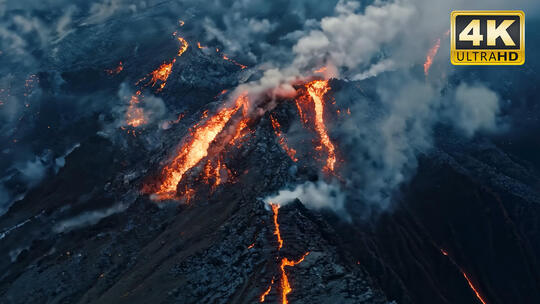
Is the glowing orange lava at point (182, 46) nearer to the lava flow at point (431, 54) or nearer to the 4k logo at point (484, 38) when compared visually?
the lava flow at point (431, 54)

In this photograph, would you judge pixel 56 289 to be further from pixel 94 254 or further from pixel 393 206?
pixel 393 206

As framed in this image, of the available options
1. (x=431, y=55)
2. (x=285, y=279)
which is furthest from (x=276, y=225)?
(x=431, y=55)

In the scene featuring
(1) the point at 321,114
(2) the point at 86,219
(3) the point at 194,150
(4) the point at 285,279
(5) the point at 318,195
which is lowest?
(5) the point at 318,195

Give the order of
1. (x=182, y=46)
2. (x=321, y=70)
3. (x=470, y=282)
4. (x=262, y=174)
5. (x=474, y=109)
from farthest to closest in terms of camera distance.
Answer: (x=182, y=46) → (x=474, y=109) → (x=321, y=70) → (x=470, y=282) → (x=262, y=174)

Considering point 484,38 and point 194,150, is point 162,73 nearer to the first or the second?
point 194,150

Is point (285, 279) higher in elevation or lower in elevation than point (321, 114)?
higher

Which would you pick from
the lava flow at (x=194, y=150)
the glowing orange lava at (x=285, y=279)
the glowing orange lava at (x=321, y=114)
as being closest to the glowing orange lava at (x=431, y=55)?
the glowing orange lava at (x=321, y=114)
